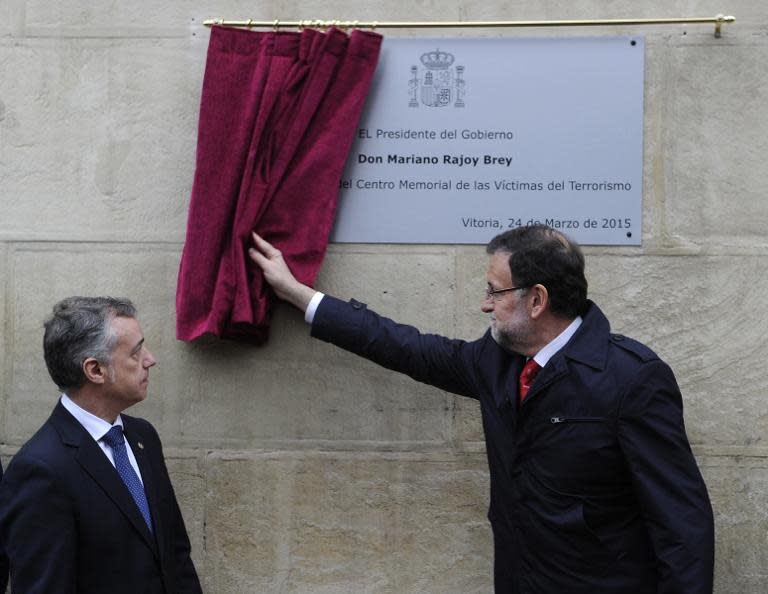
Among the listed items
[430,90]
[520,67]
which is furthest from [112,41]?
[520,67]

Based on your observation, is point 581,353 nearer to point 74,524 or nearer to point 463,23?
point 463,23

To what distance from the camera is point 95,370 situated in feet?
8.82

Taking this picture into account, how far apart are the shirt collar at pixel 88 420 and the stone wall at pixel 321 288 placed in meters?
0.77

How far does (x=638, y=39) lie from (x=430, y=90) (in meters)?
0.74

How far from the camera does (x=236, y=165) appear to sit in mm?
3291

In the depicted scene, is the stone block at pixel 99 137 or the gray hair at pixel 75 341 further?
the stone block at pixel 99 137

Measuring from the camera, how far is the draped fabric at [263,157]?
10.8 ft

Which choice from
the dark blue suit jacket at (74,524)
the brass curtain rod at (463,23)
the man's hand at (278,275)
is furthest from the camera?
the brass curtain rod at (463,23)

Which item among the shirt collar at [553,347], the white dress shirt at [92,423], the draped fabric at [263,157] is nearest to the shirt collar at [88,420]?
the white dress shirt at [92,423]

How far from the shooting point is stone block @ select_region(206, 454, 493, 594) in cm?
342

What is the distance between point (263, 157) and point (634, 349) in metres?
1.42

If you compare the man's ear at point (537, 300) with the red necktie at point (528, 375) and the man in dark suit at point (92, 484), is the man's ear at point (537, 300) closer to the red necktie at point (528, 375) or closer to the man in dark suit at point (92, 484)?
the red necktie at point (528, 375)

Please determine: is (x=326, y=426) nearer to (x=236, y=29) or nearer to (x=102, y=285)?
(x=102, y=285)

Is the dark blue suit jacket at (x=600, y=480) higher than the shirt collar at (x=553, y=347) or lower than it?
lower
